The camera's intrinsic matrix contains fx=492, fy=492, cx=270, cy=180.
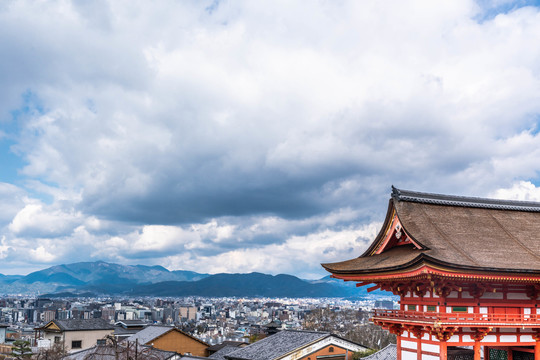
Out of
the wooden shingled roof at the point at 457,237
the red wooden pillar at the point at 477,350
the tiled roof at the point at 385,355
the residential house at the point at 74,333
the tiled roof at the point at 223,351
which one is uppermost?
the wooden shingled roof at the point at 457,237

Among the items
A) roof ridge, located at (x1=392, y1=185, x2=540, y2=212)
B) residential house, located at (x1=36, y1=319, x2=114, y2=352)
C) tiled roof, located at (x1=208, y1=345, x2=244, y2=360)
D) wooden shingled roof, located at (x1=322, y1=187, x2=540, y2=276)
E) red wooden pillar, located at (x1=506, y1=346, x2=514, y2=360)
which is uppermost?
roof ridge, located at (x1=392, y1=185, x2=540, y2=212)

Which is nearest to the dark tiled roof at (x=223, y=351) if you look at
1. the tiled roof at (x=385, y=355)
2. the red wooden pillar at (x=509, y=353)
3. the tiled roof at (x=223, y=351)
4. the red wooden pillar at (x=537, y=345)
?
the tiled roof at (x=223, y=351)

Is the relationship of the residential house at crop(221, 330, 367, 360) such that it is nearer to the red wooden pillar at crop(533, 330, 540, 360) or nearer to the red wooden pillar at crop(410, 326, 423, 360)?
the red wooden pillar at crop(410, 326, 423, 360)

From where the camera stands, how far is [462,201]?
24703 millimetres

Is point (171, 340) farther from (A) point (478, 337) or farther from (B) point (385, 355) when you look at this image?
(A) point (478, 337)

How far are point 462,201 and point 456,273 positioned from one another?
6.93m

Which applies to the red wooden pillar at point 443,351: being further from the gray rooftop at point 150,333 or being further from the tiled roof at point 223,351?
the gray rooftop at point 150,333

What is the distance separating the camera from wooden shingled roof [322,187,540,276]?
19.7 meters

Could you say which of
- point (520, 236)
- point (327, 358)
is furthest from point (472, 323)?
point (327, 358)

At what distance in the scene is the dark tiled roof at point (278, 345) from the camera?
141 feet

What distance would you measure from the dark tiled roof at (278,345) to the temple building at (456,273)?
810 inches

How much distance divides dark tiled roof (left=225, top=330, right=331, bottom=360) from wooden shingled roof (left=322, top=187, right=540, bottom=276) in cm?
2071

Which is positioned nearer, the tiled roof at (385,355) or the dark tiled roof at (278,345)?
the tiled roof at (385,355)

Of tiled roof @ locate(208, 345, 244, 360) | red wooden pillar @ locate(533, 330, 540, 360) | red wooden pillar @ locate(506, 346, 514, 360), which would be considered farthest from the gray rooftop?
red wooden pillar @ locate(533, 330, 540, 360)
